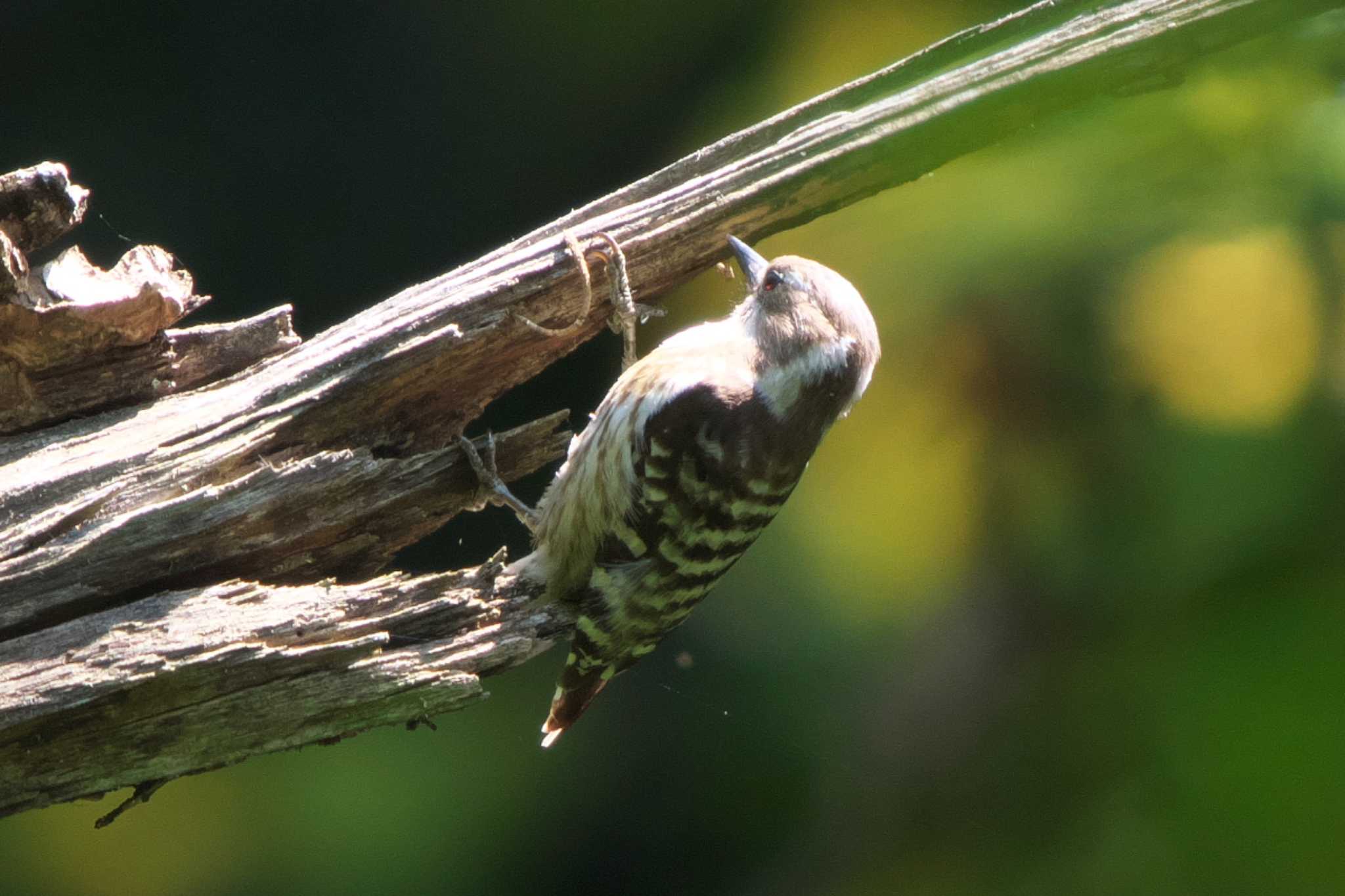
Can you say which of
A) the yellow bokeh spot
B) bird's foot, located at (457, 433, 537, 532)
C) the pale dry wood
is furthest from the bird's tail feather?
the yellow bokeh spot

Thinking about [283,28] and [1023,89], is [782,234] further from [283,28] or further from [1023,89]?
[283,28]

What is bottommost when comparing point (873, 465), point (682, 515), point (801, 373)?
point (873, 465)

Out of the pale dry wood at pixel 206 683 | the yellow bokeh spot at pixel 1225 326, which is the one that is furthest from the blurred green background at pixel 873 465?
the pale dry wood at pixel 206 683

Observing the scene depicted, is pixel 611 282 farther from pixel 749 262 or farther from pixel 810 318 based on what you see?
pixel 810 318

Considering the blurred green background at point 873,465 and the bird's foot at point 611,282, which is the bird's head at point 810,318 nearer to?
the blurred green background at point 873,465

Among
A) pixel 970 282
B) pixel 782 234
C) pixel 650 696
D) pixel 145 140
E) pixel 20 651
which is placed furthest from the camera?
pixel 650 696

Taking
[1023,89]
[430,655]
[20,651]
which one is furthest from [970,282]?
[20,651]

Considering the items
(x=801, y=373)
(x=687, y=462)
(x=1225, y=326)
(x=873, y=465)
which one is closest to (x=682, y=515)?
(x=687, y=462)
